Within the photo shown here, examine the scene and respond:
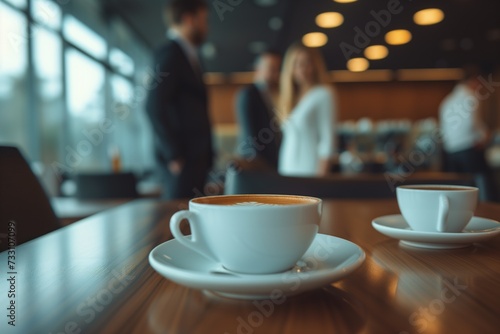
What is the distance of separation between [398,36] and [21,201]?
211 inches

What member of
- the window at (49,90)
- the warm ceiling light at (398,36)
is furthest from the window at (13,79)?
the warm ceiling light at (398,36)

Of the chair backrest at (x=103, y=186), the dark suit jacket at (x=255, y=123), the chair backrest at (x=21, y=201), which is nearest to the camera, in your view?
the chair backrest at (x=21, y=201)

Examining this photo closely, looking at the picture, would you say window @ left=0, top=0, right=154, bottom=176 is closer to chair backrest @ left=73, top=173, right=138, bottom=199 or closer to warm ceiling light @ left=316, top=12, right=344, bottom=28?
chair backrest @ left=73, top=173, right=138, bottom=199

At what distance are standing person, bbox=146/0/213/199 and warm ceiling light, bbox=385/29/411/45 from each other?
3.76 m

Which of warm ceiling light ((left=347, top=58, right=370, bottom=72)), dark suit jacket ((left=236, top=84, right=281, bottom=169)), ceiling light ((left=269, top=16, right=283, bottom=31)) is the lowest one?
dark suit jacket ((left=236, top=84, right=281, bottom=169))

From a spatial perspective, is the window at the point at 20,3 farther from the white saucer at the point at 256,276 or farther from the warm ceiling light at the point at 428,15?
the warm ceiling light at the point at 428,15

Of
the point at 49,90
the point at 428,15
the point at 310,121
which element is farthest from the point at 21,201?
the point at 428,15

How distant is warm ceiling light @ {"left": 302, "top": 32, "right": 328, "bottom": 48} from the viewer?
6063 millimetres

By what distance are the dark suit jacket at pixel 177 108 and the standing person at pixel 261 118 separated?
40cm

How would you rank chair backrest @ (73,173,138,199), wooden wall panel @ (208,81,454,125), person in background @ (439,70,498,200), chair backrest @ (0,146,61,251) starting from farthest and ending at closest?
wooden wall panel @ (208,81,454,125) < person in background @ (439,70,498,200) < chair backrest @ (73,173,138,199) < chair backrest @ (0,146,61,251)

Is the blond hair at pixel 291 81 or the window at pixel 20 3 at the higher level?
the window at pixel 20 3

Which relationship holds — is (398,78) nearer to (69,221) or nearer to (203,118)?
(203,118)

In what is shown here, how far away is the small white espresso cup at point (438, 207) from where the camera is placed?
55 centimetres

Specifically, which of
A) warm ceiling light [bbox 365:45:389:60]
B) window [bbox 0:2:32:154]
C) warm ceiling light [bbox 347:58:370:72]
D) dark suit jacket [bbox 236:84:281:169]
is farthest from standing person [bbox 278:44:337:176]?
warm ceiling light [bbox 347:58:370:72]
